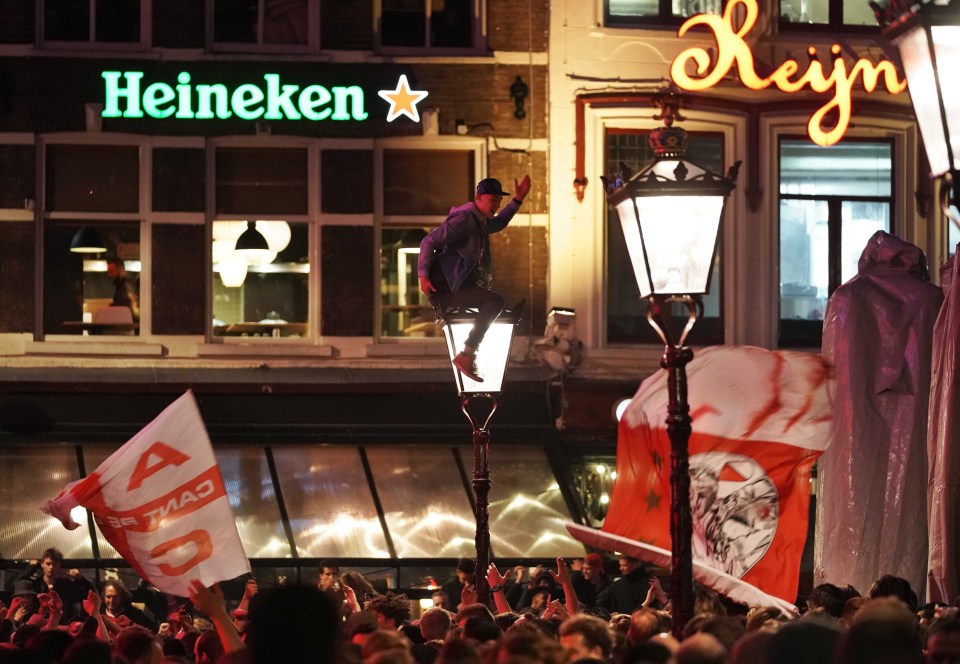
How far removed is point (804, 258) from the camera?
2062cm

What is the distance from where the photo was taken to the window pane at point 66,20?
64.6 feet

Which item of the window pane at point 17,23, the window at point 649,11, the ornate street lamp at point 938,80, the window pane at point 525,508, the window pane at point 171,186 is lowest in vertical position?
the window pane at point 525,508

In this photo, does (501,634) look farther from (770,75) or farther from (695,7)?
(695,7)

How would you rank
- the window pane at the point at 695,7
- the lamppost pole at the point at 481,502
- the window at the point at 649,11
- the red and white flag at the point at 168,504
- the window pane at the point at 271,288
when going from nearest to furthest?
1. the red and white flag at the point at 168,504
2. the lamppost pole at the point at 481,502
3. the window pane at the point at 271,288
4. the window at the point at 649,11
5. the window pane at the point at 695,7

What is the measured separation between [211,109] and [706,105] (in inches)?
217

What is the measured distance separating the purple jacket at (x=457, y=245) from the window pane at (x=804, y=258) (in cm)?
911

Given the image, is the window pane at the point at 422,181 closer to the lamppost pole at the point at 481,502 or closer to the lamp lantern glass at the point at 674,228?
the lamppost pole at the point at 481,502

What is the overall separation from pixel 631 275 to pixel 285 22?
4824 millimetres

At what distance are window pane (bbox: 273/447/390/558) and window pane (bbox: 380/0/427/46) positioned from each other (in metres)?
4.66

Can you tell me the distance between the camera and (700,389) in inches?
369

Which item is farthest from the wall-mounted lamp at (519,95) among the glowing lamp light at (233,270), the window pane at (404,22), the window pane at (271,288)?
the glowing lamp light at (233,270)

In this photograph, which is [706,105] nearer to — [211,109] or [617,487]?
[211,109]

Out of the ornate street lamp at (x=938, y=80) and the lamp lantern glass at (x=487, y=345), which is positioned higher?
the ornate street lamp at (x=938, y=80)

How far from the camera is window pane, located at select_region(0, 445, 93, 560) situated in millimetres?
18406
